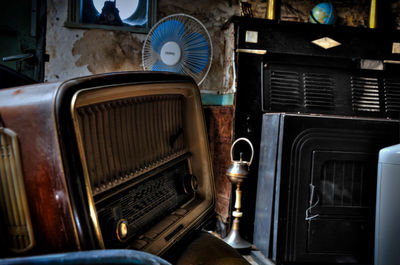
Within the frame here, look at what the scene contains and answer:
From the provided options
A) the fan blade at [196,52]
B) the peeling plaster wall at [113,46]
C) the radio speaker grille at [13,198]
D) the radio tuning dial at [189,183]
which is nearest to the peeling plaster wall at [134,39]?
the peeling plaster wall at [113,46]

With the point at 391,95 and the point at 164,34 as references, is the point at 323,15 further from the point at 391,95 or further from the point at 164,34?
the point at 164,34

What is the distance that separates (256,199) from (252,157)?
0.42 metres

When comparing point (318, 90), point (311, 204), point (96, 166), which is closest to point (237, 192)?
point (311, 204)

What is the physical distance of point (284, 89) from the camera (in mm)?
2934

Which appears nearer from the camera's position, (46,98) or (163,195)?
(46,98)

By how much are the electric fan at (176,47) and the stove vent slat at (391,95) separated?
5.85ft

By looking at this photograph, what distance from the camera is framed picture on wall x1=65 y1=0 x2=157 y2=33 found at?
316 centimetres

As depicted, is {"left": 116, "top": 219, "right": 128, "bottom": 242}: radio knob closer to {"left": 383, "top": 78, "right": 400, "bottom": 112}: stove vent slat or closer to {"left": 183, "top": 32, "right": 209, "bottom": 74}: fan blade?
{"left": 183, "top": 32, "right": 209, "bottom": 74}: fan blade

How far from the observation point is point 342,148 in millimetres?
2480

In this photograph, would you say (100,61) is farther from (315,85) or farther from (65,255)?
(65,255)

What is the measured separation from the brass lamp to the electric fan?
0.92 m

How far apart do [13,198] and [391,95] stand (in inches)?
134

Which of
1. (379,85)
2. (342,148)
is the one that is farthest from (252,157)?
(379,85)

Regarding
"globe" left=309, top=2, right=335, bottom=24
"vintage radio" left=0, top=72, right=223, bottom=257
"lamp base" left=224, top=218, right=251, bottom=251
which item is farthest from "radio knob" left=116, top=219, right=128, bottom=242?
"globe" left=309, top=2, right=335, bottom=24
